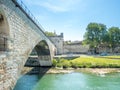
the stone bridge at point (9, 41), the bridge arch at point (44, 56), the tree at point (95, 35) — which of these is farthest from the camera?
the tree at point (95, 35)

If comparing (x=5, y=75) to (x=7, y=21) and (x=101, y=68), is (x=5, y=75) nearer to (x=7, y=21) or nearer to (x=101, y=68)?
(x=7, y=21)

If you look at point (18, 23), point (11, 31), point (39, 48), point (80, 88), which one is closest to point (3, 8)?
point (11, 31)

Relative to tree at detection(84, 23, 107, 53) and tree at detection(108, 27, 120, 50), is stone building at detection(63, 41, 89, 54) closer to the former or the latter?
tree at detection(84, 23, 107, 53)

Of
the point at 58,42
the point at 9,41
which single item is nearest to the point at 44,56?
the point at 9,41

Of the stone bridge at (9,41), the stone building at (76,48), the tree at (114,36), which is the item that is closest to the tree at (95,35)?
the tree at (114,36)

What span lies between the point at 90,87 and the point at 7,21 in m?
17.5

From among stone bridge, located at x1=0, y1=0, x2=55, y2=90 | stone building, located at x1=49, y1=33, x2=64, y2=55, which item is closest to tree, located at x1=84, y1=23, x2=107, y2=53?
stone building, located at x1=49, y1=33, x2=64, y2=55

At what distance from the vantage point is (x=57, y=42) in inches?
3445

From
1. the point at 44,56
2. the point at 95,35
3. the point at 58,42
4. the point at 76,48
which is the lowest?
the point at 44,56

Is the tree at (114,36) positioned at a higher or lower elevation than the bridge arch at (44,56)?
higher

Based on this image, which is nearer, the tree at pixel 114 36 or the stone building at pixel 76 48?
the tree at pixel 114 36

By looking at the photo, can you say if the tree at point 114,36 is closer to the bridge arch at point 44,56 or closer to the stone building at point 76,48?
the stone building at point 76,48

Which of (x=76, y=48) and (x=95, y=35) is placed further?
(x=76, y=48)

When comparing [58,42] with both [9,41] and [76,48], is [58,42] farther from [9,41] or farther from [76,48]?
[9,41]
